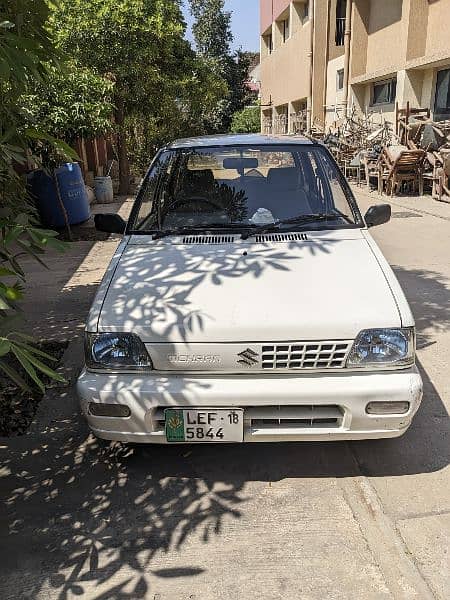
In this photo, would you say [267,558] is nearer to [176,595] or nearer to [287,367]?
[176,595]

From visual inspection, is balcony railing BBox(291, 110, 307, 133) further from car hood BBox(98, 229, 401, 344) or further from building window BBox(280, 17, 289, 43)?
car hood BBox(98, 229, 401, 344)

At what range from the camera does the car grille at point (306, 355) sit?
2.46 m

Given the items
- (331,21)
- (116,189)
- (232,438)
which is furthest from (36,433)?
(331,21)

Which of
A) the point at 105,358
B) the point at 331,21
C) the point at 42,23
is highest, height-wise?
the point at 331,21

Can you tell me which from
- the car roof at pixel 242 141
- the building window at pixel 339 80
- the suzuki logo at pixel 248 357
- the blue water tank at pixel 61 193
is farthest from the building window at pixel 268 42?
the suzuki logo at pixel 248 357

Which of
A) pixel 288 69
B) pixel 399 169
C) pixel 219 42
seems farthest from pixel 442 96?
pixel 219 42

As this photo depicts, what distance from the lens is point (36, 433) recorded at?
329 centimetres

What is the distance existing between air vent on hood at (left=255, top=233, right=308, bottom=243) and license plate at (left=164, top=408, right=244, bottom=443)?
1.24m

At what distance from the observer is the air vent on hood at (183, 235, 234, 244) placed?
3295 mm

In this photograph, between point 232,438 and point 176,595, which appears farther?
point 232,438

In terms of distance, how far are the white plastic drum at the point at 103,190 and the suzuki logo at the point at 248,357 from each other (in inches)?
466

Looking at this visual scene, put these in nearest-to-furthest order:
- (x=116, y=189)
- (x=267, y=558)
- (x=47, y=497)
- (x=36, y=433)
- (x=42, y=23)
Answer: (x=267, y=558)
(x=42, y=23)
(x=47, y=497)
(x=36, y=433)
(x=116, y=189)

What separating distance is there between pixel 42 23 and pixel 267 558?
2.71m

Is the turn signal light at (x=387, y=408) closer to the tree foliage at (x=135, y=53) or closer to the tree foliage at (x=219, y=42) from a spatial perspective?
the tree foliage at (x=135, y=53)
